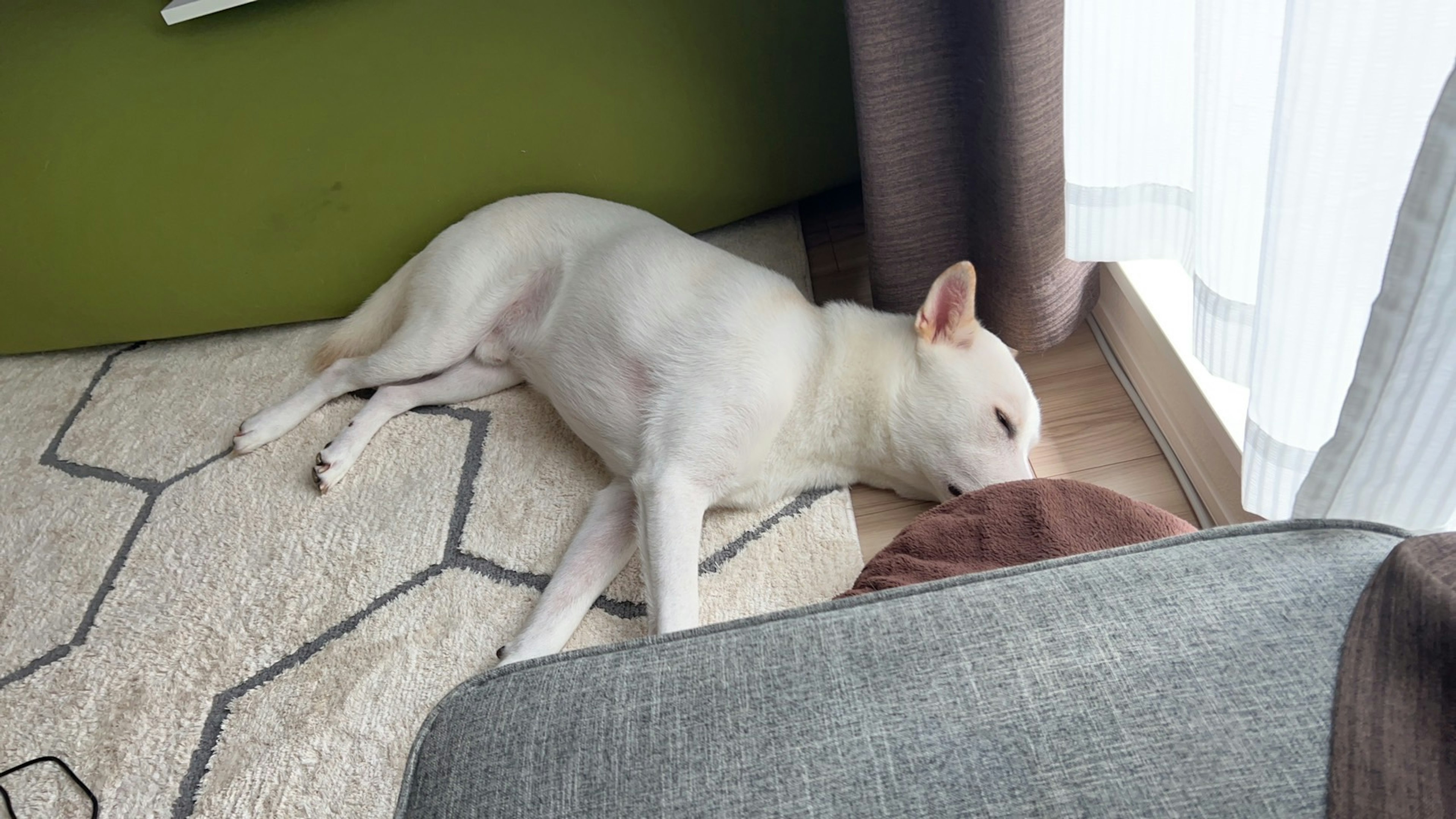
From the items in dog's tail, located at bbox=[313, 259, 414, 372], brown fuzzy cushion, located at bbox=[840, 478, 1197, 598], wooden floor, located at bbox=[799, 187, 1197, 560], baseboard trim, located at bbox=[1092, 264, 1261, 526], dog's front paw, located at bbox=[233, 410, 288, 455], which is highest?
dog's tail, located at bbox=[313, 259, 414, 372]

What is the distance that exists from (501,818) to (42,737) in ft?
3.41

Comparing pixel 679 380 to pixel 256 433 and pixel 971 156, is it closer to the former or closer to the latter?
pixel 971 156

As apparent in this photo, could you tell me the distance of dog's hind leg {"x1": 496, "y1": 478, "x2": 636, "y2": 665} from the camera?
1.29m

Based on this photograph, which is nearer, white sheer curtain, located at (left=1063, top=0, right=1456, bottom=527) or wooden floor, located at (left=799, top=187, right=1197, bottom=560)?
white sheer curtain, located at (left=1063, top=0, right=1456, bottom=527)

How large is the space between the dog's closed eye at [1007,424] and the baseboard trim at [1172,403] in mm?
283

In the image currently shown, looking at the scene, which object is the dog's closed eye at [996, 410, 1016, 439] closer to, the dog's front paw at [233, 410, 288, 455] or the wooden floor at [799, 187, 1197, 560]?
the wooden floor at [799, 187, 1197, 560]

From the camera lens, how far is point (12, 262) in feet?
5.81

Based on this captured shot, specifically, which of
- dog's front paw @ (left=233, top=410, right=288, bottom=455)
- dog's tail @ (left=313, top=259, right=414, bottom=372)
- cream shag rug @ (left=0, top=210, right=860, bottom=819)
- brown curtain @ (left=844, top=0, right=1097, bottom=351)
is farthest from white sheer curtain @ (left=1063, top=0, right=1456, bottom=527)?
dog's front paw @ (left=233, top=410, right=288, bottom=455)

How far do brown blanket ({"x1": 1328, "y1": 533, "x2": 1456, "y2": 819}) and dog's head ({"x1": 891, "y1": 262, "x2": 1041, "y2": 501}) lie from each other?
736mm

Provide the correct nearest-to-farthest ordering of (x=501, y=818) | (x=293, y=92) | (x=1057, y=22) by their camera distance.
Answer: (x=501, y=818) < (x=1057, y=22) < (x=293, y=92)

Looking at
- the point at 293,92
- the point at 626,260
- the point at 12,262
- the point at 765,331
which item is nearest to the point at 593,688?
the point at 765,331

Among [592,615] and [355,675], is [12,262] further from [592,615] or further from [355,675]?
[592,615]

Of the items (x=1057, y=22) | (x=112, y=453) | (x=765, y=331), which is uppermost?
(x=1057, y=22)

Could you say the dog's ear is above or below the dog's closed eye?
above
